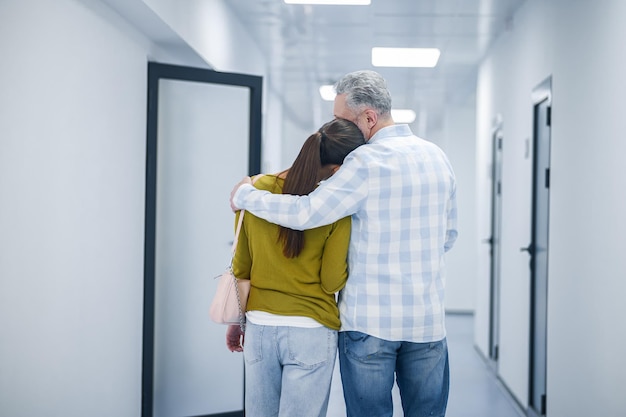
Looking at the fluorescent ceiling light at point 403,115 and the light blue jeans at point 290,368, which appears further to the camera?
the fluorescent ceiling light at point 403,115

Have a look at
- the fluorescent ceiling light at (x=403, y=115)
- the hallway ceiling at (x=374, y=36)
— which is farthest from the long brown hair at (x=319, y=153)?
the fluorescent ceiling light at (x=403, y=115)

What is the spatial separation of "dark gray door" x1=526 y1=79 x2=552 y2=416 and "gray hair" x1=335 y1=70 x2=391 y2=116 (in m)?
2.09

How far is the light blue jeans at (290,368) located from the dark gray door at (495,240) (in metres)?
3.67

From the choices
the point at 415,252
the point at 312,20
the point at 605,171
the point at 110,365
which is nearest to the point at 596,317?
the point at 605,171

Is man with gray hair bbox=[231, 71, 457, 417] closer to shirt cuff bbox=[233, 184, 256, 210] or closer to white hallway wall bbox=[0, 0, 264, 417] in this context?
shirt cuff bbox=[233, 184, 256, 210]

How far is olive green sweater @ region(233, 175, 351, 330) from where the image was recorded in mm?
1601

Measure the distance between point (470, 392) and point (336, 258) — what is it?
3184 mm

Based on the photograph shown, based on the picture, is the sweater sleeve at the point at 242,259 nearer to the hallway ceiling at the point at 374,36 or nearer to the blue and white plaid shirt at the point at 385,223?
the blue and white plaid shirt at the point at 385,223

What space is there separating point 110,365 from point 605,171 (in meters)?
2.18

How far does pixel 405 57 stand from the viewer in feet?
19.5

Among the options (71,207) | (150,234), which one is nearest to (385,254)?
(71,207)

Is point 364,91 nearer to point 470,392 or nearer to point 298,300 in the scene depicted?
point 298,300

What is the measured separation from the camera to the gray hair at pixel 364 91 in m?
1.65

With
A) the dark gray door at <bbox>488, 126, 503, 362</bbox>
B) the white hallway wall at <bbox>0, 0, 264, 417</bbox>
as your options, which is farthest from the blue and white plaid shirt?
the dark gray door at <bbox>488, 126, 503, 362</bbox>
